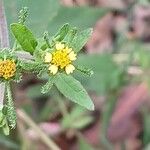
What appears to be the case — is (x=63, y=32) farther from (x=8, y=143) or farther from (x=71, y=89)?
(x=8, y=143)

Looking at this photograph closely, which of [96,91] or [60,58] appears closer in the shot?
[60,58]

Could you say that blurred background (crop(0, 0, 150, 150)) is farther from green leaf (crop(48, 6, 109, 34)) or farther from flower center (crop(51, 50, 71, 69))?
flower center (crop(51, 50, 71, 69))

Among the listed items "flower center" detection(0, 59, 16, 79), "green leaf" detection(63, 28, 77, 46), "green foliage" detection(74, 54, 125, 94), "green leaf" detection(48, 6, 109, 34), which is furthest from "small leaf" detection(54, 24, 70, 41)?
"green foliage" detection(74, 54, 125, 94)

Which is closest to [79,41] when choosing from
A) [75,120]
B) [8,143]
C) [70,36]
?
→ [70,36]

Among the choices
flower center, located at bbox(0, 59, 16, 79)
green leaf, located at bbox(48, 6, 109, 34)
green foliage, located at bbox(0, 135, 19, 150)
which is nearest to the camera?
flower center, located at bbox(0, 59, 16, 79)

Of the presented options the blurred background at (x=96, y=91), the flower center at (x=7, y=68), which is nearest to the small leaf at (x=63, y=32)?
the flower center at (x=7, y=68)

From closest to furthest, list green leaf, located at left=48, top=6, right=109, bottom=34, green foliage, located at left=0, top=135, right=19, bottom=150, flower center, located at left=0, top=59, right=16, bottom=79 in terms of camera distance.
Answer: flower center, located at left=0, top=59, right=16, bottom=79
green foliage, located at left=0, top=135, right=19, bottom=150
green leaf, located at left=48, top=6, right=109, bottom=34

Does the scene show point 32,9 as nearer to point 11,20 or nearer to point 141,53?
point 11,20

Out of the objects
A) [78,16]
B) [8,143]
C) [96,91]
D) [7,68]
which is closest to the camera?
[7,68]
